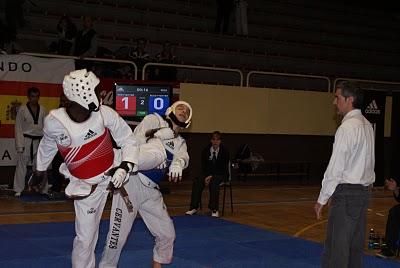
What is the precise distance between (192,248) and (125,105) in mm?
5140

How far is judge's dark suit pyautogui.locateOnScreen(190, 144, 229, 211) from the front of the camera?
38.7 feet

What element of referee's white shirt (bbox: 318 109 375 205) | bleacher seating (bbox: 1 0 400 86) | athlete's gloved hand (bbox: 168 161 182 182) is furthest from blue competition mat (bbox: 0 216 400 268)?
bleacher seating (bbox: 1 0 400 86)

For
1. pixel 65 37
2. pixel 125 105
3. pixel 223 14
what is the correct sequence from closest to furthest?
pixel 125 105
pixel 65 37
pixel 223 14

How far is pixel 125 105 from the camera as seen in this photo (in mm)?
13219

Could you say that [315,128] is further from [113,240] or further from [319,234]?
[113,240]

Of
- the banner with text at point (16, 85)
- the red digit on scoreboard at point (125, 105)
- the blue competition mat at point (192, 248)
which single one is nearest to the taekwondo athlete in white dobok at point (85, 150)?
the blue competition mat at point (192, 248)

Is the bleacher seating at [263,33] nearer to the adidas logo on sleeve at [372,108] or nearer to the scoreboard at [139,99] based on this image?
the scoreboard at [139,99]

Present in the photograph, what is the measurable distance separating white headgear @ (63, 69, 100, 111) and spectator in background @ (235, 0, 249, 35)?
49.1 feet

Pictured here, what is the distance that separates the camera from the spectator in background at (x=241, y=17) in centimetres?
1978

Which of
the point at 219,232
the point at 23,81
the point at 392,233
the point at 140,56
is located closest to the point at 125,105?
the point at 23,81

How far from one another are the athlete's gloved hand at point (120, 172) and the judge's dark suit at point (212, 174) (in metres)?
6.39

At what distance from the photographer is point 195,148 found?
16469mm

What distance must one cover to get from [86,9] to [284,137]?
21.3 feet

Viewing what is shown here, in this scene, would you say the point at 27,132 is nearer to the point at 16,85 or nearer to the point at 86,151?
the point at 16,85
